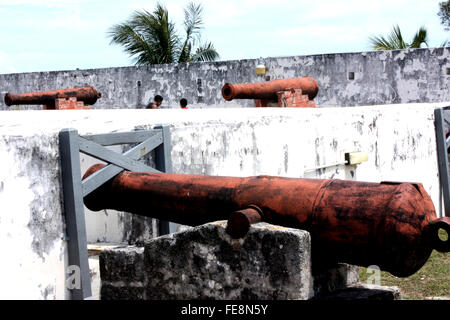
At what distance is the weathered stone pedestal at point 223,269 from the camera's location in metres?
3.18

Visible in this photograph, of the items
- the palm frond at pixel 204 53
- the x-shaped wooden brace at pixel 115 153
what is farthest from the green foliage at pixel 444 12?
the x-shaped wooden brace at pixel 115 153

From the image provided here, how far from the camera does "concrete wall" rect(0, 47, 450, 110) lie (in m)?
11.9

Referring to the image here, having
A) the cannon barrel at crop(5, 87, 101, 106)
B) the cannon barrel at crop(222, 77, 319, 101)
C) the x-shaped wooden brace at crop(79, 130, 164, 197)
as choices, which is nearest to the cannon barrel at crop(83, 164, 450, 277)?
the x-shaped wooden brace at crop(79, 130, 164, 197)

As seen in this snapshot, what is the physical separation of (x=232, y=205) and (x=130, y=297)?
2.66 ft

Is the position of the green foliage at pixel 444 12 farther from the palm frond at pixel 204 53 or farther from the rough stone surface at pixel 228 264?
the rough stone surface at pixel 228 264

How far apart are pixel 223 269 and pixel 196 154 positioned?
6.40 ft

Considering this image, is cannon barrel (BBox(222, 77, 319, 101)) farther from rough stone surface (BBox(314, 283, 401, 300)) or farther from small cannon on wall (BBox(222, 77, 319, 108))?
rough stone surface (BBox(314, 283, 401, 300))

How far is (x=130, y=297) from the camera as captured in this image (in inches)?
150

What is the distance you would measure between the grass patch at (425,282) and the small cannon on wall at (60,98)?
23.5ft

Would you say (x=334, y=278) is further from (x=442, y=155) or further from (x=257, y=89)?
(x=257, y=89)

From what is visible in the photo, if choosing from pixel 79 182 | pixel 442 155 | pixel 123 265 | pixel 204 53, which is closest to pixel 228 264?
pixel 123 265

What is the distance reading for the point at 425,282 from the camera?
6113 mm
